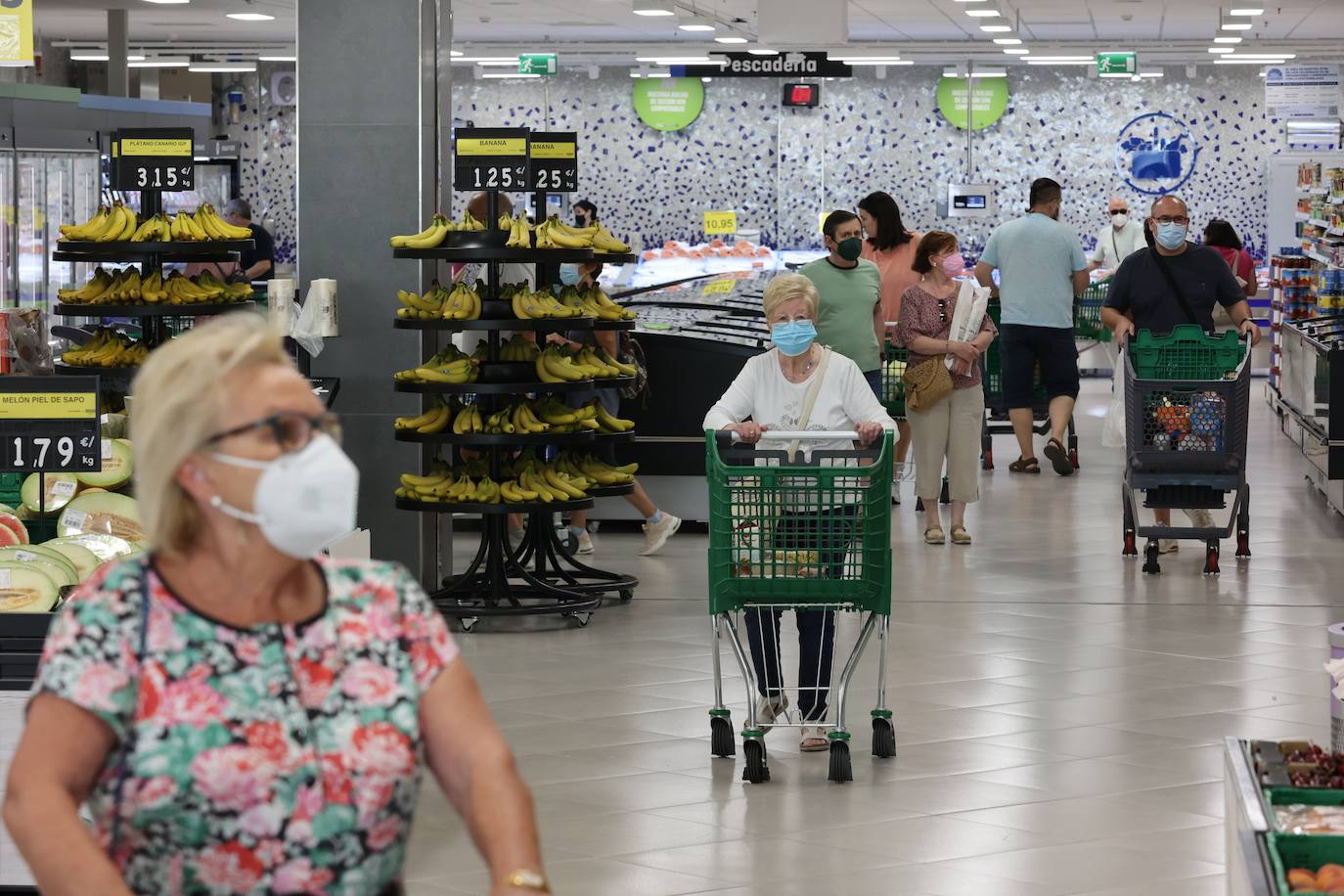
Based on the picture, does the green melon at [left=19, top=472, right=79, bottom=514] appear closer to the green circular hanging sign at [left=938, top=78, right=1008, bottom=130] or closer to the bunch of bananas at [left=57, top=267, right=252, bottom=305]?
the bunch of bananas at [left=57, top=267, right=252, bottom=305]

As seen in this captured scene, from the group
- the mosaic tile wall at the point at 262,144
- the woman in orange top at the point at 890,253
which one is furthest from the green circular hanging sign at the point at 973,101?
the woman in orange top at the point at 890,253

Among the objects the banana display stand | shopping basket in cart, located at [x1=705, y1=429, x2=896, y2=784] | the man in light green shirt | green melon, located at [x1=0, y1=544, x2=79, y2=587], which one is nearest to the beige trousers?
the man in light green shirt

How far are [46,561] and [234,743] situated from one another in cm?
241

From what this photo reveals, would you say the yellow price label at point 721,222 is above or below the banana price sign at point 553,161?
above

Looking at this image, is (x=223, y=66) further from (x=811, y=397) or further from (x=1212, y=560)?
(x=811, y=397)

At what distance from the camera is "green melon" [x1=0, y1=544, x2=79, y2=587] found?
13.8 ft

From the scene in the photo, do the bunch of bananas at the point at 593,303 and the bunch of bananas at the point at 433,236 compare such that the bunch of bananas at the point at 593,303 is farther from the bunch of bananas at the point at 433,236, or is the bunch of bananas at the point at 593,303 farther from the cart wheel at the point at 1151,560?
the cart wheel at the point at 1151,560

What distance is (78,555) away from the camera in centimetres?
445

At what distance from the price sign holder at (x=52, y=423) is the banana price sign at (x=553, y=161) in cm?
396

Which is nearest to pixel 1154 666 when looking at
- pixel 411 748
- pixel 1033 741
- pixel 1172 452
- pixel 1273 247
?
pixel 1033 741

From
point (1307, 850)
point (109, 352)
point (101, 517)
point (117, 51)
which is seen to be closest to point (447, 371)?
point (109, 352)

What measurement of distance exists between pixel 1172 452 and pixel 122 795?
24.1ft

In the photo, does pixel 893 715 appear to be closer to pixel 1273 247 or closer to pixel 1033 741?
pixel 1033 741

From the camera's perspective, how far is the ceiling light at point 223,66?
72.5ft
